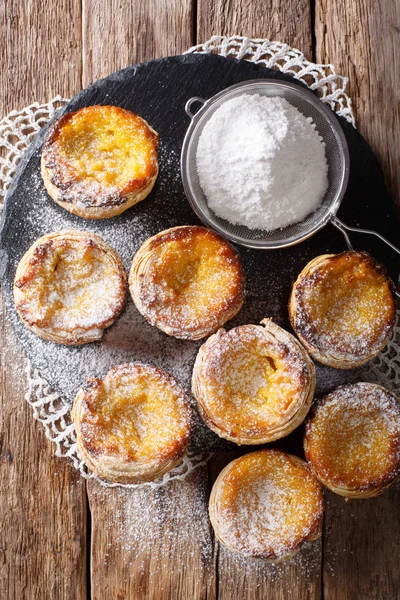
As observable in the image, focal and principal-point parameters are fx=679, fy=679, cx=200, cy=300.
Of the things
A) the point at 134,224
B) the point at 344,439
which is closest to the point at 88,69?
the point at 134,224

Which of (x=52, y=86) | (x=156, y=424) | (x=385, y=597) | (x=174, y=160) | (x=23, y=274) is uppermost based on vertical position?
(x=52, y=86)

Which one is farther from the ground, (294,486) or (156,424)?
(156,424)

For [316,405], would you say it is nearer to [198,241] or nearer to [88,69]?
[198,241]

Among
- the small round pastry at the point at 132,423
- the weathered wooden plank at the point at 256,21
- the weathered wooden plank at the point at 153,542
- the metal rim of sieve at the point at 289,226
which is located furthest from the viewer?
the weathered wooden plank at the point at 256,21

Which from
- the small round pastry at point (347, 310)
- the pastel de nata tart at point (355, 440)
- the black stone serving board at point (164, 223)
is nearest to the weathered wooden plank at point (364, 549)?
the pastel de nata tart at point (355, 440)

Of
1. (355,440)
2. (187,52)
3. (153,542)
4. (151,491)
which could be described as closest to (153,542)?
(153,542)

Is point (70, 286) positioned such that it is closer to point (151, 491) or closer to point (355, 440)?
point (151, 491)

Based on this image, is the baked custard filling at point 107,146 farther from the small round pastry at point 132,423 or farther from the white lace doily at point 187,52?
the small round pastry at point 132,423
